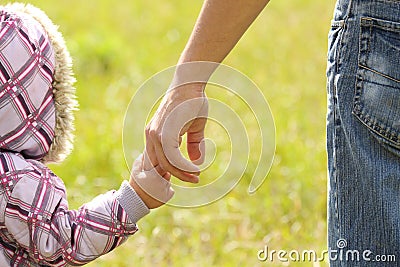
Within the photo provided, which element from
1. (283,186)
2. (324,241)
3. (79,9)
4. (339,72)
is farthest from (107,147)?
(79,9)

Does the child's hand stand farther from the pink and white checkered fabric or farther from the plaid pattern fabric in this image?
the pink and white checkered fabric

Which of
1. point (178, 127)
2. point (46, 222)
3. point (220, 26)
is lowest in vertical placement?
point (46, 222)

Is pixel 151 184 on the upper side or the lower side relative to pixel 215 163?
lower

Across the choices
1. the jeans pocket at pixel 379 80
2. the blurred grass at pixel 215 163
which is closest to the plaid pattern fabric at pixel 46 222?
the jeans pocket at pixel 379 80

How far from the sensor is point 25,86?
2309 millimetres

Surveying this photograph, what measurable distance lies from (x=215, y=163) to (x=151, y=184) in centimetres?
256

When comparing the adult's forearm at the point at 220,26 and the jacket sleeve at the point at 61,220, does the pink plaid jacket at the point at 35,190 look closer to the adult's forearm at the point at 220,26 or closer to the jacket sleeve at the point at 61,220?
the jacket sleeve at the point at 61,220

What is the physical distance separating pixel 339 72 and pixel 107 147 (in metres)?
3.23

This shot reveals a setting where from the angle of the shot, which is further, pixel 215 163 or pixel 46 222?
pixel 215 163

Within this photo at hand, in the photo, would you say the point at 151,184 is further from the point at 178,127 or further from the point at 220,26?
the point at 220,26
